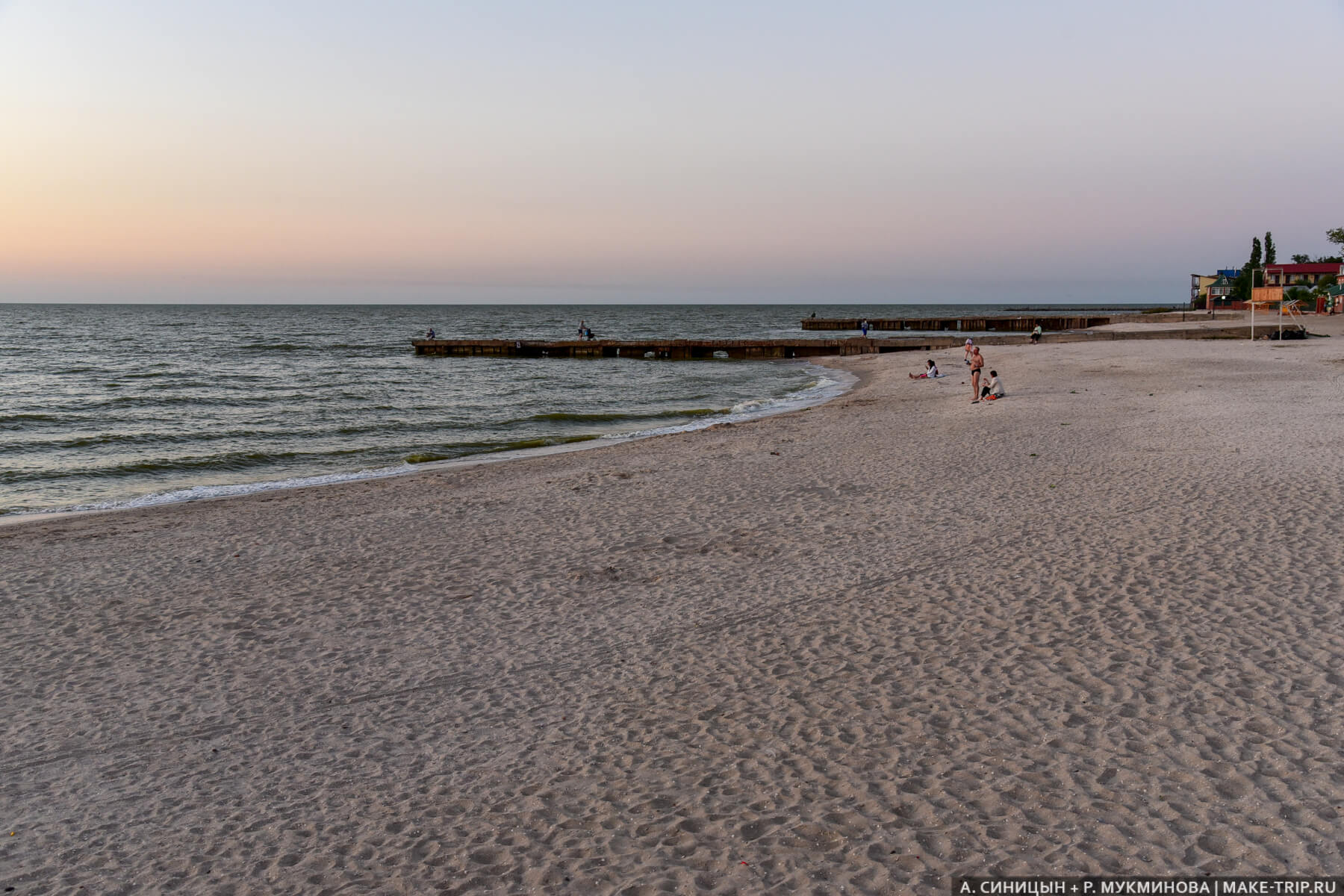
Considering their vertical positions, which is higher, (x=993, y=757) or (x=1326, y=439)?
(x=1326, y=439)

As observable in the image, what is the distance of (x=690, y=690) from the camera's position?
20.9 ft

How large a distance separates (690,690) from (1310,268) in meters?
94.2

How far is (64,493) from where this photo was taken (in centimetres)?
1555

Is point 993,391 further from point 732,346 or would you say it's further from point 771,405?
point 732,346

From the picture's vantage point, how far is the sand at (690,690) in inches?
177

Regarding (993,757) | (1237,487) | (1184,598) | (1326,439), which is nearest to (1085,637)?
(1184,598)

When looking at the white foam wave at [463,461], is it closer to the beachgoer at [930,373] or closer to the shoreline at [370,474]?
the shoreline at [370,474]

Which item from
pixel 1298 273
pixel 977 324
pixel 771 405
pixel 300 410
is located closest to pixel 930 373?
pixel 771 405

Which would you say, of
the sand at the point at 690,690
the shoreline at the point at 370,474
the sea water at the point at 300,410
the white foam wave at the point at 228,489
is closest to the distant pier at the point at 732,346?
the sea water at the point at 300,410

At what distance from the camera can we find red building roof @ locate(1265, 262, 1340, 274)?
78188 mm

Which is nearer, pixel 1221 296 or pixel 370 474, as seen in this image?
pixel 370 474

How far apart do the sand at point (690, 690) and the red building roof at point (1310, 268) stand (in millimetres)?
83646

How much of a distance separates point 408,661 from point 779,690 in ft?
9.95

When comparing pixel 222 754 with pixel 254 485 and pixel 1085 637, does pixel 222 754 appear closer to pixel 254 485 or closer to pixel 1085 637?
pixel 1085 637
